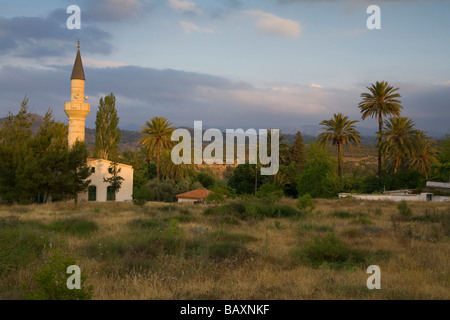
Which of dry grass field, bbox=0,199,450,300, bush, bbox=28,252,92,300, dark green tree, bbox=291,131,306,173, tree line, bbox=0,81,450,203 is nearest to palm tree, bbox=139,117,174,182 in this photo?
tree line, bbox=0,81,450,203

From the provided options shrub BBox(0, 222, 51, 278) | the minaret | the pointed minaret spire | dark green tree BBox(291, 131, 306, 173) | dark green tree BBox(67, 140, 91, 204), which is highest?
the pointed minaret spire

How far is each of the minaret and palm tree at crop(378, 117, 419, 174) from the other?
1494 inches

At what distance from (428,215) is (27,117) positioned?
41.7 metres

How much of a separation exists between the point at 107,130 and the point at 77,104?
15.0 m

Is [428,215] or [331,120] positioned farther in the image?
[331,120]

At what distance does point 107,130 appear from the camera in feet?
211

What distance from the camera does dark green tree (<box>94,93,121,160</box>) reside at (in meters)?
63.0

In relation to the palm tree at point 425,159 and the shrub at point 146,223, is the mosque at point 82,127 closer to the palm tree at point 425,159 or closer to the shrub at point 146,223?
the shrub at point 146,223

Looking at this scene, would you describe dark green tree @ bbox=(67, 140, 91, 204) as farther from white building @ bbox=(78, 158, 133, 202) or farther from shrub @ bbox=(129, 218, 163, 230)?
shrub @ bbox=(129, 218, 163, 230)

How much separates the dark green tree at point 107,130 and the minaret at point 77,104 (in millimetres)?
11797

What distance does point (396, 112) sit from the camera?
5500cm

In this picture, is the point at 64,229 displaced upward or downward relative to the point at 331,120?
downward
